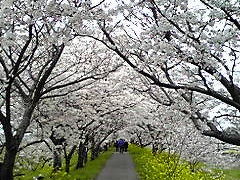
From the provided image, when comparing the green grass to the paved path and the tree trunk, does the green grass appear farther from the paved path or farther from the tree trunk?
the tree trunk

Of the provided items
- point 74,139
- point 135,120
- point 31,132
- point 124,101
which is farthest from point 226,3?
point 135,120

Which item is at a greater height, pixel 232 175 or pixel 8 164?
pixel 232 175

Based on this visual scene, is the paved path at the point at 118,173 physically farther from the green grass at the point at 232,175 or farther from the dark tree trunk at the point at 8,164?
the dark tree trunk at the point at 8,164

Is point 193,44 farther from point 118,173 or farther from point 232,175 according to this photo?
point 232,175

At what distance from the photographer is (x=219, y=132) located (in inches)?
306

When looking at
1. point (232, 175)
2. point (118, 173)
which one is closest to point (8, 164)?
point (118, 173)

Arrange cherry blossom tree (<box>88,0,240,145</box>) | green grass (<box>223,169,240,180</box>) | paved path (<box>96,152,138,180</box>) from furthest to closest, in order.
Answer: green grass (<box>223,169,240,180</box>) → paved path (<box>96,152,138,180</box>) → cherry blossom tree (<box>88,0,240,145</box>)

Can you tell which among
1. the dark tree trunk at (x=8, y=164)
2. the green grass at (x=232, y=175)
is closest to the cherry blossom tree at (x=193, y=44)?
the dark tree trunk at (x=8, y=164)

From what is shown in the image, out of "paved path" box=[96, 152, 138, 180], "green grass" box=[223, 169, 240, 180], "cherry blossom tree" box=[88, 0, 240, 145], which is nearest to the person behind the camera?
"cherry blossom tree" box=[88, 0, 240, 145]

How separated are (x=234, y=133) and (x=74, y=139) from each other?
32.4 feet

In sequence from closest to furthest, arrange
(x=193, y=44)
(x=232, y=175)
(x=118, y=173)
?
(x=193, y=44), (x=118, y=173), (x=232, y=175)

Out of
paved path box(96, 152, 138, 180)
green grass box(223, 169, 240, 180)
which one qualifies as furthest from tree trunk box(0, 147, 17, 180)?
green grass box(223, 169, 240, 180)

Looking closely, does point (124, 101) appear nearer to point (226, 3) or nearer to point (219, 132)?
point (219, 132)

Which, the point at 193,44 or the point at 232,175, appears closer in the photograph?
the point at 193,44
